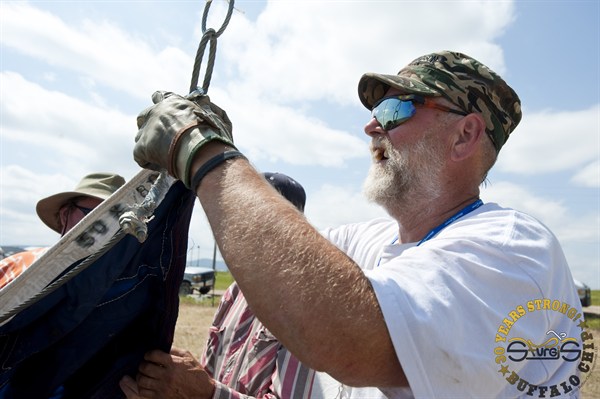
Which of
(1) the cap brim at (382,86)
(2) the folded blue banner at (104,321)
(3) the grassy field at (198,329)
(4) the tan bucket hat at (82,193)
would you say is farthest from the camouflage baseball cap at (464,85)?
(3) the grassy field at (198,329)

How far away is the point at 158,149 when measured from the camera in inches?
67.4

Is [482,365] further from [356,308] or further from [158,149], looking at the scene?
[158,149]

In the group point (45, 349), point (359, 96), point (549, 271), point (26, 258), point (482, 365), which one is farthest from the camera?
point (26, 258)

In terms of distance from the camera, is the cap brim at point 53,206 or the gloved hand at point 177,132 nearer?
the gloved hand at point 177,132

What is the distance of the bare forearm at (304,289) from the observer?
1.38 meters

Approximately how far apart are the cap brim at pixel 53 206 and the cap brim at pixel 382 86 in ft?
8.09

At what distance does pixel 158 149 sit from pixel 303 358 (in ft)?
2.70

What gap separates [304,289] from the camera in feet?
4.55

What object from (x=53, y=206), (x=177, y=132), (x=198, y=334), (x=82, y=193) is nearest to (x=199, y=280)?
(x=198, y=334)

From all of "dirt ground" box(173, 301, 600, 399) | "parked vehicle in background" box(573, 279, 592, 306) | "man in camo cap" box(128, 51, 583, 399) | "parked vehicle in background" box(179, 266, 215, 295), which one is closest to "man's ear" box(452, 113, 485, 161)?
"man in camo cap" box(128, 51, 583, 399)

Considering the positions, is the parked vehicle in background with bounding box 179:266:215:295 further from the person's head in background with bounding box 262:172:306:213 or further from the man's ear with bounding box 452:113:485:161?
the man's ear with bounding box 452:113:485:161

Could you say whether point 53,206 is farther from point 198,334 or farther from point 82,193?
point 198,334

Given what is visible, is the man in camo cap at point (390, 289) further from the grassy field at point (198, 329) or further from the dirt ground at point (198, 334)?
the dirt ground at point (198, 334)

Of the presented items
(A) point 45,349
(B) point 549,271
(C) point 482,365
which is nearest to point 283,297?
(C) point 482,365
